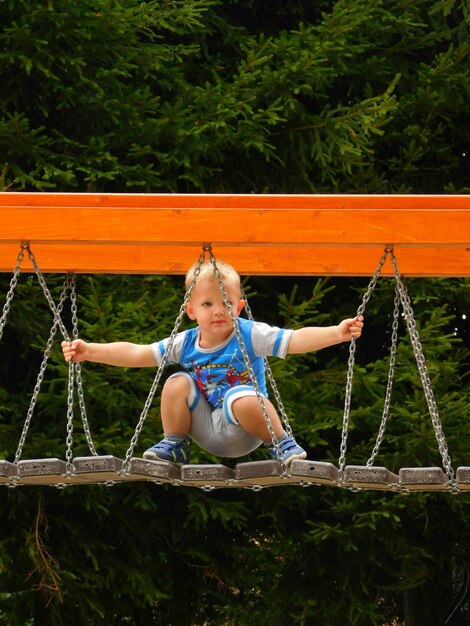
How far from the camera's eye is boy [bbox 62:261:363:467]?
18.0 ft

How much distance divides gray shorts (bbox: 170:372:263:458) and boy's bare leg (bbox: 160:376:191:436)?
21 mm

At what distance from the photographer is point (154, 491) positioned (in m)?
9.35

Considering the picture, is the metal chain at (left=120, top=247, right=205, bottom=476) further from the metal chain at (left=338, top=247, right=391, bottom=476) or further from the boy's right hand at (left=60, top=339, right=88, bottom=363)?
the metal chain at (left=338, top=247, right=391, bottom=476)

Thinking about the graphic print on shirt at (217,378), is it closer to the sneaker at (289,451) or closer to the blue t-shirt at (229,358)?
the blue t-shirt at (229,358)

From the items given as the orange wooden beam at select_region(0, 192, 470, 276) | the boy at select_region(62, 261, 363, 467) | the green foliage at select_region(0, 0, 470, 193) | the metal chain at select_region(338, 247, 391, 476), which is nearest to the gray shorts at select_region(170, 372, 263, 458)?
the boy at select_region(62, 261, 363, 467)

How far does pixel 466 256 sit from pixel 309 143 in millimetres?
3947

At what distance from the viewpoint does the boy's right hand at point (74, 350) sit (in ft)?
18.5

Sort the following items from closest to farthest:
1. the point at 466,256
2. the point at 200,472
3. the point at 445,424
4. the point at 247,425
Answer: the point at 200,472 → the point at 247,425 → the point at 466,256 → the point at 445,424

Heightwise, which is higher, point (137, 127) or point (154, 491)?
point (137, 127)

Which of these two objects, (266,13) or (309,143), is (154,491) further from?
A: (266,13)

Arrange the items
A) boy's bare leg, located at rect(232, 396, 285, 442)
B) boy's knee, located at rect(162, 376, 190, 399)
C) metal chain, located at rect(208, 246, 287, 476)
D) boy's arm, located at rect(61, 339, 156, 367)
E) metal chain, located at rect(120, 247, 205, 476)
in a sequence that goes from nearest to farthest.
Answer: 1. metal chain, located at rect(120, 247, 205, 476)
2. metal chain, located at rect(208, 246, 287, 476)
3. boy's bare leg, located at rect(232, 396, 285, 442)
4. boy's knee, located at rect(162, 376, 190, 399)
5. boy's arm, located at rect(61, 339, 156, 367)

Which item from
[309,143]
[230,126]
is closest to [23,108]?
[230,126]

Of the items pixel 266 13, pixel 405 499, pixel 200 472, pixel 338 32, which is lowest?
pixel 200 472

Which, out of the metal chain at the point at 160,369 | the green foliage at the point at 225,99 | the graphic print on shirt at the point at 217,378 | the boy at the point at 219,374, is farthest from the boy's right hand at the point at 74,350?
the green foliage at the point at 225,99
